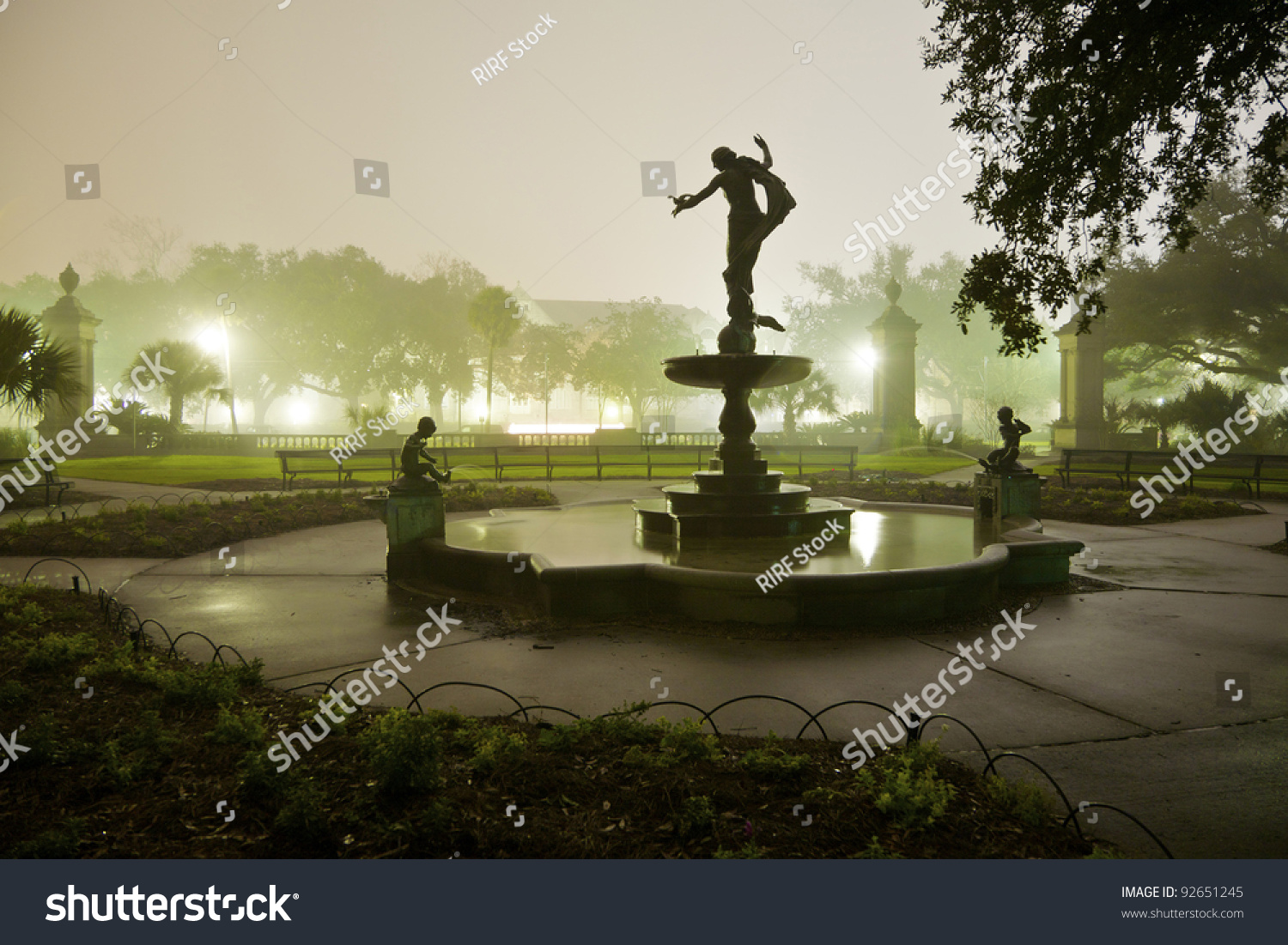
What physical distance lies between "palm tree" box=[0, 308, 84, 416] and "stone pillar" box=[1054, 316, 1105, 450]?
98.0 ft

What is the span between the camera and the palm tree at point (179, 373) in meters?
34.4

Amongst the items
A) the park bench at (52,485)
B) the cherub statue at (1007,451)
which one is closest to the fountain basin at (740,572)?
the cherub statue at (1007,451)

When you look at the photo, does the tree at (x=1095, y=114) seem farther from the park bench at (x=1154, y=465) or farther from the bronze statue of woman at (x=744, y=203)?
the park bench at (x=1154, y=465)

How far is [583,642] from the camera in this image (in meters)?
5.74

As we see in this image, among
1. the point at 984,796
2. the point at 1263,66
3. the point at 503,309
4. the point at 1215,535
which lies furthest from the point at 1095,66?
the point at 503,309

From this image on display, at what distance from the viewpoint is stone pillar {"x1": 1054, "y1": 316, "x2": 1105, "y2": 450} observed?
1132 inches

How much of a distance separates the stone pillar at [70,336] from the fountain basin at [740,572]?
1177 inches

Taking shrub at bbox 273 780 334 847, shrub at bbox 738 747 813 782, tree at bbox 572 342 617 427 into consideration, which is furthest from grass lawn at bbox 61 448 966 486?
tree at bbox 572 342 617 427

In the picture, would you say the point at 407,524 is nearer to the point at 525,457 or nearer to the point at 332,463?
A: the point at 332,463

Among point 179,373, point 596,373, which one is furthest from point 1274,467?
point 179,373

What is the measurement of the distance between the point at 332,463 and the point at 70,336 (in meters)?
16.3

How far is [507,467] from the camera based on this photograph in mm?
22859

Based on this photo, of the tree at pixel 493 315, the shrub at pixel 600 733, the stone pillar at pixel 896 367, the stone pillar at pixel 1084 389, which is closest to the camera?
the shrub at pixel 600 733

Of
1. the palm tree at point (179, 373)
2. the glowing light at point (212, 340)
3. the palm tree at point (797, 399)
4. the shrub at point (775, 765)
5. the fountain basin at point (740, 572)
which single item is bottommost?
the shrub at point (775, 765)
